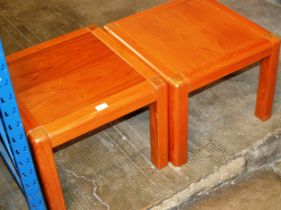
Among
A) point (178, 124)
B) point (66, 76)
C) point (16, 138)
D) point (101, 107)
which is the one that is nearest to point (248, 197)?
point (178, 124)

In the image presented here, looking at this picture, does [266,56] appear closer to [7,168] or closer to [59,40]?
[59,40]

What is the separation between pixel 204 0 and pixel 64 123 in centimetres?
95

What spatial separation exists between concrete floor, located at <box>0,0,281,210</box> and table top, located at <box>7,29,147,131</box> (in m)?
0.43

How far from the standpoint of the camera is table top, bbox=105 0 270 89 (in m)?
1.82

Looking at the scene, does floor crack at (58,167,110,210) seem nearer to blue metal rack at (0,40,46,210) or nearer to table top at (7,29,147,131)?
blue metal rack at (0,40,46,210)

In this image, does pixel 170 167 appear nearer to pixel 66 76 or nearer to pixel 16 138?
pixel 66 76

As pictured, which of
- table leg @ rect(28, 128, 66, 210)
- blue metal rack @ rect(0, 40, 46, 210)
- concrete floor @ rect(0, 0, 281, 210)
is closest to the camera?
blue metal rack @ rect(0, 40, 46, 210)

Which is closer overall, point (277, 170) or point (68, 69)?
point (68, 69)

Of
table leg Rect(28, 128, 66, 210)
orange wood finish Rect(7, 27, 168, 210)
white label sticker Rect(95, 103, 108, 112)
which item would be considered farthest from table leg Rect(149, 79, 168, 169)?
table leg Rect(28, 128, 66, 210)

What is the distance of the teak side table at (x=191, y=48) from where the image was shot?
70.6 inches

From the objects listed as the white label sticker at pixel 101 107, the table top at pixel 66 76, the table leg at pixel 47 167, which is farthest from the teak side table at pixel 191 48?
the table leg at pixel 47 167

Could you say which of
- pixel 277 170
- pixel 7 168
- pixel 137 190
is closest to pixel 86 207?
pixel 137 190

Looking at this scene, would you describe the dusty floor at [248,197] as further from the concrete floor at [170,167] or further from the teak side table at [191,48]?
the teak side table at [191,48]

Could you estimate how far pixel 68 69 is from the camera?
1.83 meters
